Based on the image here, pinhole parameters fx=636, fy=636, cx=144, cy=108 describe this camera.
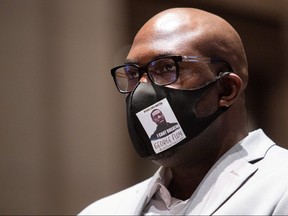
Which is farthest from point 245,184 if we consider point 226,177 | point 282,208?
point 282,208

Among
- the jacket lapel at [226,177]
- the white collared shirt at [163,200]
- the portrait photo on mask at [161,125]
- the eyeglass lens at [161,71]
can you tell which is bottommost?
the white collared shirt at [163,200]

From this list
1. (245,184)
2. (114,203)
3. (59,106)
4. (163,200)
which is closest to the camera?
(245,184)

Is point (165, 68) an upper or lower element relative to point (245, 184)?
upper

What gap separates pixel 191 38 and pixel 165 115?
34 cm

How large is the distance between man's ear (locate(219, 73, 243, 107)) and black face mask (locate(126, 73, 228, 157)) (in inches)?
2.0

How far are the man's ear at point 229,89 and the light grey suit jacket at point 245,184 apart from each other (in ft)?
0.56

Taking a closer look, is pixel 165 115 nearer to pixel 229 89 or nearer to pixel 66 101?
pixel 229 89

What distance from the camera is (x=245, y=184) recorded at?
2.40 m

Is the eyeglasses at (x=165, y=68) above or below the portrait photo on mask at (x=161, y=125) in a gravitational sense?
above

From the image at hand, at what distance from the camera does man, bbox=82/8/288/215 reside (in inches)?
98.4

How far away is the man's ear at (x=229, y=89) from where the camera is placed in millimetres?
2627

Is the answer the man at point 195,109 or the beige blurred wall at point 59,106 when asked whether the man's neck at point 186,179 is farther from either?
the beige blurred wall at point 59,106

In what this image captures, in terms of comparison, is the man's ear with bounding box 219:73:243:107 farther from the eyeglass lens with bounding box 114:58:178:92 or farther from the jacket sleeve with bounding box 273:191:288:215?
the jacket sleeve with bounding box 273:191:288:215

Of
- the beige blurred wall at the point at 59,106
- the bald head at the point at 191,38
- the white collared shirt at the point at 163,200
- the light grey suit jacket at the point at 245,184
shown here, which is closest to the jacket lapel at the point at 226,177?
the light grey suit jacket at the point at 245,184
